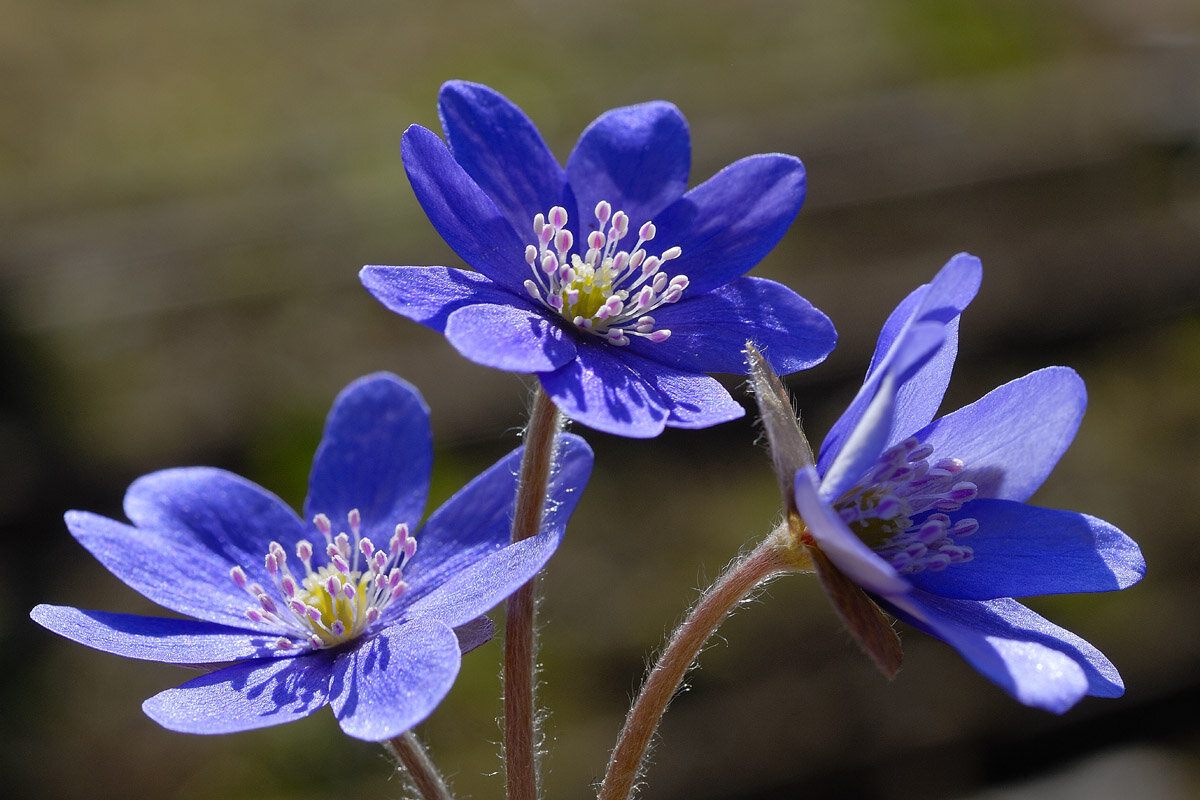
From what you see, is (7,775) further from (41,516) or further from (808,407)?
(808,407)

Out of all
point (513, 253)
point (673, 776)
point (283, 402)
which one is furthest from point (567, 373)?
point (283, 402)

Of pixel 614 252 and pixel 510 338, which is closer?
pixel 510 338

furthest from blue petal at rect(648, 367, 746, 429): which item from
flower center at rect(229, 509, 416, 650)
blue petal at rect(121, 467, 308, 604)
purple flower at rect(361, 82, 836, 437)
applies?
blue petal at rect(121, 467, 308, 604)

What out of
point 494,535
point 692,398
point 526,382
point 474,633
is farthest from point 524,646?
point 526,382

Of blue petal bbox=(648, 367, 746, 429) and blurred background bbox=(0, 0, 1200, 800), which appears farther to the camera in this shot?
blurred background bbox=(0, 0, 1200, 800)

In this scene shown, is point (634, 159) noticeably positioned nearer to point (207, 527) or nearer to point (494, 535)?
point (494, 535)

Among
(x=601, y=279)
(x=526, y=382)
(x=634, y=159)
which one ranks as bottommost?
(x=526, y=382)

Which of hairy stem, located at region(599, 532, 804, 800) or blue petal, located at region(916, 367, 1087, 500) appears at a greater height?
blue petal, located at region(916, 367, 1087, 500)

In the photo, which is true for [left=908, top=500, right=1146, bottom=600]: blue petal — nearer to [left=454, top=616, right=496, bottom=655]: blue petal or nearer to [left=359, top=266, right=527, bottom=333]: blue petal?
[left=454, top=616, right=496, bottom=655]: blue petal
